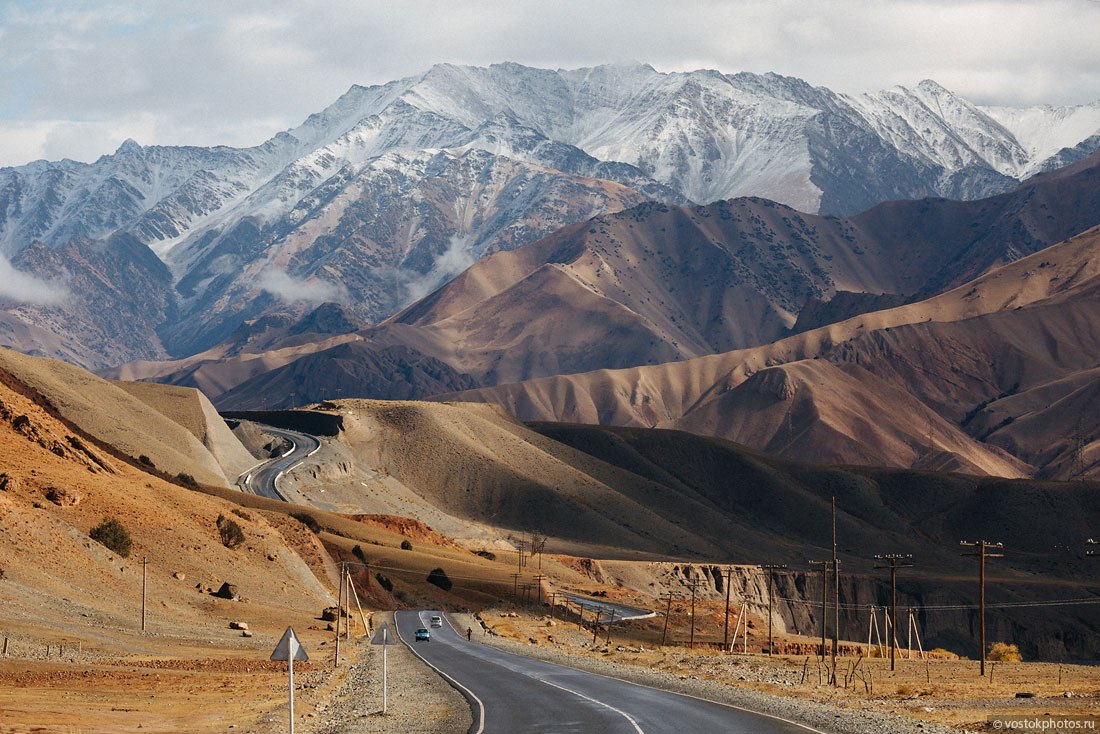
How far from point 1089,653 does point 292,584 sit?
114602mm

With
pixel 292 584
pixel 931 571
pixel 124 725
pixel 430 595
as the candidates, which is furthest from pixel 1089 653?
pixel 124 725

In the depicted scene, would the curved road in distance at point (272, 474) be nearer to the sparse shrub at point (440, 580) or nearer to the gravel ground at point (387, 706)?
the sparse shrub at point (440, 580)

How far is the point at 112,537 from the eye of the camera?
3285 inches

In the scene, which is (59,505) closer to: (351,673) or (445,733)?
(351,673)

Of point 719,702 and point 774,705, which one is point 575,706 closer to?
point 719,702

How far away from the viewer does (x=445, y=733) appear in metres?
39.5

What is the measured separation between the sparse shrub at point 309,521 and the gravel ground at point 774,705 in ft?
200

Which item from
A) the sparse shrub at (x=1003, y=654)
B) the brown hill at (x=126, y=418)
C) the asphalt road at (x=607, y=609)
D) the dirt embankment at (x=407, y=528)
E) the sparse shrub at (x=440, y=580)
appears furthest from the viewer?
the dirt embankment at (x=407, y=528)

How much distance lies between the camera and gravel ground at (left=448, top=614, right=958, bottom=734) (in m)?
38.7

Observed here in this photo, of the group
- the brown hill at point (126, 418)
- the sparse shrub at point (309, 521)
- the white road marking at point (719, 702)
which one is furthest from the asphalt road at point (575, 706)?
the brown hill at point (126, 418)

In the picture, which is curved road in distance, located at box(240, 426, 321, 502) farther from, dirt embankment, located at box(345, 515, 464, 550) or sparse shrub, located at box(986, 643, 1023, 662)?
sparse shrub, located at box(986, 643, 1023, 662)

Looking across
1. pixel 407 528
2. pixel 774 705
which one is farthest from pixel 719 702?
pixel 407 528

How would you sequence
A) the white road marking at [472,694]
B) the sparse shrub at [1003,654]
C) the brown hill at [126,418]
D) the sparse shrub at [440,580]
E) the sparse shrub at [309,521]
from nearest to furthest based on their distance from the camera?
the white road marking at [472,694], the sparse shrub at [440,580], the sparse shrub at [309,521], the sparse shrub at [1003,654], the brown hill at [126,418]

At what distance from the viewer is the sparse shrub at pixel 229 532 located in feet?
315
